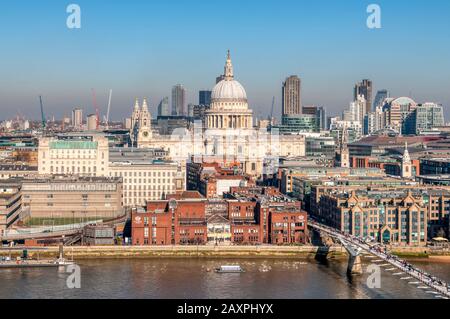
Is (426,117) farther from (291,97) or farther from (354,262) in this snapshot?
(354,262)

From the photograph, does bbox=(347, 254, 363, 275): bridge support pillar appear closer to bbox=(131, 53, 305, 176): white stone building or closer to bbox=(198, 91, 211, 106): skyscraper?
bbox=(131, 53, 305, 176): white stone building

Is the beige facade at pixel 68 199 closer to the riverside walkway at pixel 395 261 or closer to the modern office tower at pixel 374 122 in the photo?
the riverside walkway at pixel 395 261

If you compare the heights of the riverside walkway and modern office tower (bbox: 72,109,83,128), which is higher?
modern office tower (bbox: 72,109,83,128)

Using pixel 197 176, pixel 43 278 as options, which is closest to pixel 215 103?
pixel 197 176

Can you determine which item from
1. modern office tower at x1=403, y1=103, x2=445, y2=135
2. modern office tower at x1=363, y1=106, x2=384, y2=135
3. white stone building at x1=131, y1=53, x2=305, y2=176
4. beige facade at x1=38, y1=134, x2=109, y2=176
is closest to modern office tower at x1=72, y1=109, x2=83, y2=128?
modern office tower at x1=363, y1=106, x2=384, y2=135

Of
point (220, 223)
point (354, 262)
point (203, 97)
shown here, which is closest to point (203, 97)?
point (203, 97)
